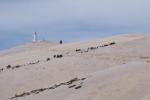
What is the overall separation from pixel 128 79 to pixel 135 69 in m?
1.77

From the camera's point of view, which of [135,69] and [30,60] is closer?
[135,69]

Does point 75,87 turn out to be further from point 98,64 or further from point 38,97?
point 98,64

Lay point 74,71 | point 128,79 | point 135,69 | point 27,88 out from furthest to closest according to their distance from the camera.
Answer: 1. point 74,71
2. point 27,88
3. point 135,69
4. point 128,79

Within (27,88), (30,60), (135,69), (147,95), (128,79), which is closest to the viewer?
(147,95)

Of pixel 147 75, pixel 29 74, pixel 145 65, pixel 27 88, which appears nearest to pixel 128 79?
pixel 147 75

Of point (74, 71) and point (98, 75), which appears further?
point (74, 71)

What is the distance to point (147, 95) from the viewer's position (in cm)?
2281

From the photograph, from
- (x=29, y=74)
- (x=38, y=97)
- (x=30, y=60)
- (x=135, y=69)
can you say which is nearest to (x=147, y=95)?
(x=135, y=69)

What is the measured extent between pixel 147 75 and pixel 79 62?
14810mm

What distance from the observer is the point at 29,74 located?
3881 centimetres

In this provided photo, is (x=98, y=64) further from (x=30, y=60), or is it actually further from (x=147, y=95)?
(x=147, y=95)

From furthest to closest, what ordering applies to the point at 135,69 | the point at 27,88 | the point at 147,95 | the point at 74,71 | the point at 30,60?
the point at 30,60 → the point at 74,71 → the point at 27,88 → the point at 135,69 → the point at 147,95

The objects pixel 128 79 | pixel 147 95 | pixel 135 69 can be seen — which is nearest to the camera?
pixel 147 95

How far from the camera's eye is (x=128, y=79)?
25.7 m
